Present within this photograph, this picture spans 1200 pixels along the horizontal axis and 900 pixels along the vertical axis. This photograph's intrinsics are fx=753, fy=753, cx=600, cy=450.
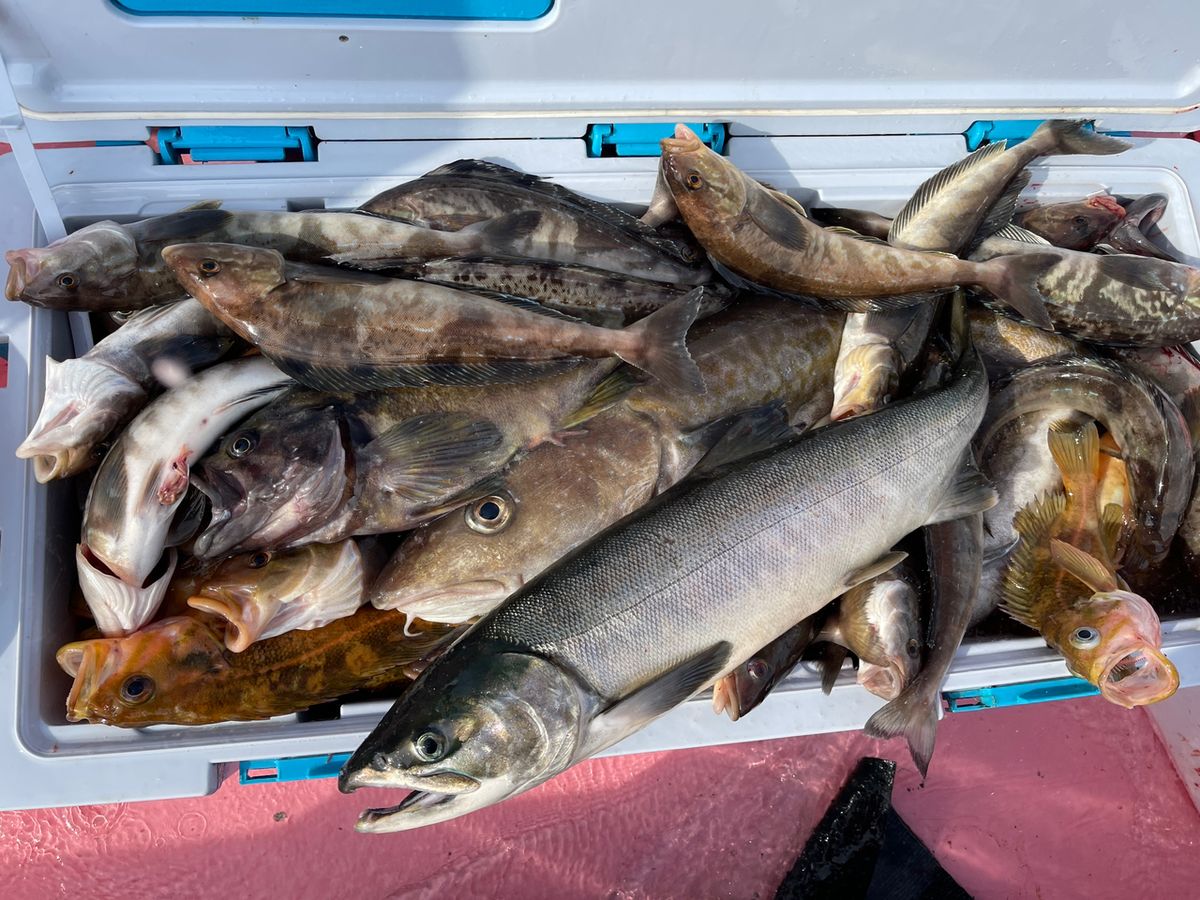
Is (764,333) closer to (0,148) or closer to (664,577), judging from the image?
(664,577)

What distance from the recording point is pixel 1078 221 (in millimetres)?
2391

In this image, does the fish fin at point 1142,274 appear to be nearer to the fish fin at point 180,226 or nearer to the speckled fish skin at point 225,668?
the speckled fish skin at point 225,668

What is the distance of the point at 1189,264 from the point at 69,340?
338cm

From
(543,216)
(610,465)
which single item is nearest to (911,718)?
(610,465)

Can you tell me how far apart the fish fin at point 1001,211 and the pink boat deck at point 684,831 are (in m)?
1.84

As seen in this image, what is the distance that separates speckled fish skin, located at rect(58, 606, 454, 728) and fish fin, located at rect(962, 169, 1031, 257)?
6.14ft

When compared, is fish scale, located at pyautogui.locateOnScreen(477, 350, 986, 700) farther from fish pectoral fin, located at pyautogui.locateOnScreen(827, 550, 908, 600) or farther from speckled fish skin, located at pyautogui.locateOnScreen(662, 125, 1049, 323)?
speckled fish skin, located at pyautogui.locateOnScreen(662, 125, 1049, 323)

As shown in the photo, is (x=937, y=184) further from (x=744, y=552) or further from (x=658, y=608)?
→ (x=658, y=608)

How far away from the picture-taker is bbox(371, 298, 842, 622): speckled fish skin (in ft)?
5.95

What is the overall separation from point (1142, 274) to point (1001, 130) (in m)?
0.60

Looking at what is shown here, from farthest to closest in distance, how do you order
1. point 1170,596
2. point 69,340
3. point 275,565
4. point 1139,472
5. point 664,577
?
1. point 1170,596
2. point 1139,472
3. point 69,340
4. point 275,565
5. point 664,577

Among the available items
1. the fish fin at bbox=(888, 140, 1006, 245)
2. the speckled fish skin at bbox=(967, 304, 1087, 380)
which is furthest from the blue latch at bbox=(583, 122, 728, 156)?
the speckled fish skin at bbox=(967, 304, 1087, 380)

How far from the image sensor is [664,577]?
5.16 ft

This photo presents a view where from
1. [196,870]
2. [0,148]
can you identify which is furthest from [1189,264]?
[196,870]
